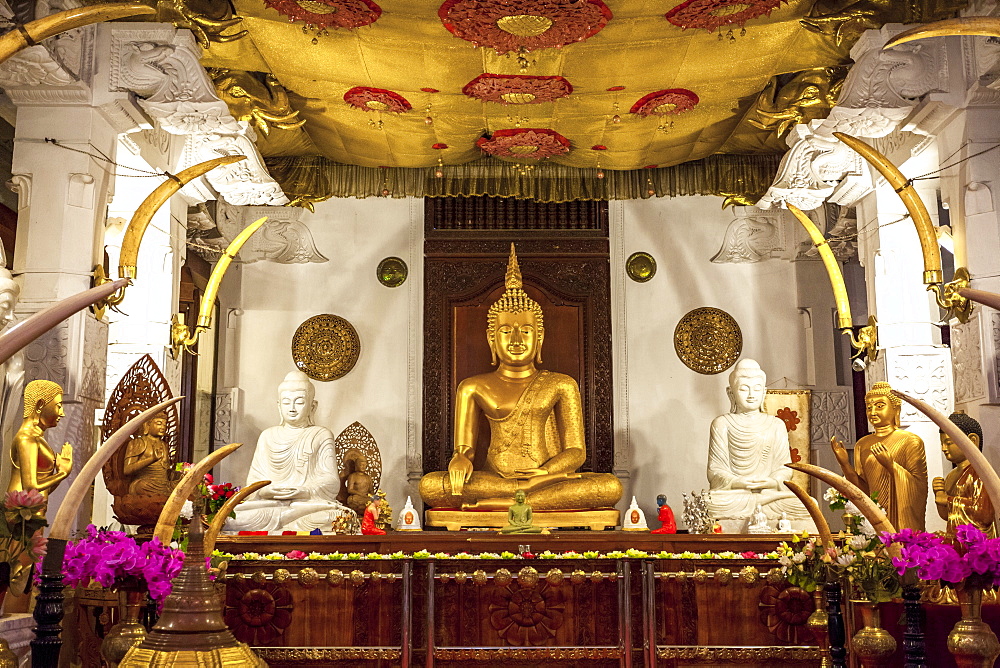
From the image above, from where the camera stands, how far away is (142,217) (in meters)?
5.39

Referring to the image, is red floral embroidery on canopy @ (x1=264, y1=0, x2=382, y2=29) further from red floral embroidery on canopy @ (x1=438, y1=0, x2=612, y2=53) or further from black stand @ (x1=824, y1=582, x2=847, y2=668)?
black stand @ (x1=824, y1=582, x2=847, y2=668)

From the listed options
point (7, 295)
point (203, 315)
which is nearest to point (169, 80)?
point (7, 295)

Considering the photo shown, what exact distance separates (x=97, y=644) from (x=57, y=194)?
2.17 m

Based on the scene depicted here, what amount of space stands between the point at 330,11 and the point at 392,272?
3552 millimetres

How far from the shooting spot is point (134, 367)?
473cm

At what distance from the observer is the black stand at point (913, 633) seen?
10.9 ft

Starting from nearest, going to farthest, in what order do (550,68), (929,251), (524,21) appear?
1. (929,251)
2. (524,21)
3. (550,68)

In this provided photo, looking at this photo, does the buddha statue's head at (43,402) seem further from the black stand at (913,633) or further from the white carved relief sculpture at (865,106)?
the white carved relief sculpture at (865,106)

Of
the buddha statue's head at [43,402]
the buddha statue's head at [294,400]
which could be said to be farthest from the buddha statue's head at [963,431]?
the buddha statue's head at [294,400]

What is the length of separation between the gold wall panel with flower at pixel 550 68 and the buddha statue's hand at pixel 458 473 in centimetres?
232

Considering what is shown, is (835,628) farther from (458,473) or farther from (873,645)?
(458,473)

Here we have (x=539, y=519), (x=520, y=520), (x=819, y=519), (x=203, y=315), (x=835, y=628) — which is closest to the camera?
(x=835, y=628)

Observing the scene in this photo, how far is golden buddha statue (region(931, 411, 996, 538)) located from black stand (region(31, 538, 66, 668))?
350 cm

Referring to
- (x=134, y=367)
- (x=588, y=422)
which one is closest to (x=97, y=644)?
(x=134, y=367)
